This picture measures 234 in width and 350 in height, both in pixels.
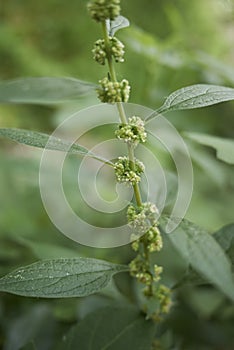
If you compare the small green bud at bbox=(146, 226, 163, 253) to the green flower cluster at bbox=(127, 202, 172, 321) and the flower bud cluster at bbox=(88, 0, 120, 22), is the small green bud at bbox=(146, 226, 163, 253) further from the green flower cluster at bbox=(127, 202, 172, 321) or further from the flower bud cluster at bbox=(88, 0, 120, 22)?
the flower bud cluster at bbox=(88, 0, 120, 22)

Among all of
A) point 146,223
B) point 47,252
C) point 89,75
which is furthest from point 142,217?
point 89,75

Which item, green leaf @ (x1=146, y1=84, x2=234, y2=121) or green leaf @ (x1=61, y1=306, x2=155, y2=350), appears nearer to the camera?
green leaf @ (x1=146, y1=84, x2=234, y2=121)

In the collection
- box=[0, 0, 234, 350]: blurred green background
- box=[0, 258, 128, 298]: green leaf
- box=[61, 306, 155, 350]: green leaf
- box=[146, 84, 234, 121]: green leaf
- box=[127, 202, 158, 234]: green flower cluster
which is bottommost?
box=[61, 306, 155, 350]: green leaf

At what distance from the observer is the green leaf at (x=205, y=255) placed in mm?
392

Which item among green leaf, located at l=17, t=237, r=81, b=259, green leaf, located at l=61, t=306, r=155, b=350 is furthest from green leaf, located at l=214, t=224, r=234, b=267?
→ green leaf, located at l=17, t=237, r=81, b=259

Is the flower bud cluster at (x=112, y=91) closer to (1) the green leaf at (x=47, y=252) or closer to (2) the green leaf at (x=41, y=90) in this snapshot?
(2) the green leaf at (x=41, y=90)

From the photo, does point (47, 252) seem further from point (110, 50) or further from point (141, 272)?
point (110, 50)

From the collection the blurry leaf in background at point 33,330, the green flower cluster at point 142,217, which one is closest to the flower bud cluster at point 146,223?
the green flower cluster at point 142,217

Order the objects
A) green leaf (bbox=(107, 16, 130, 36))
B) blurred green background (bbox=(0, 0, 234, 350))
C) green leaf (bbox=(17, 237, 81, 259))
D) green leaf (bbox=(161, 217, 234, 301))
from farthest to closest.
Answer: blurred green background (bbox=(0, 0, 234, 350)) < green leaf (bbox=(17, 237, 81, 259)) < green leaf (bbox=(107, 16, 130, 36)) < green leaf (bbox=(161, 217, 234, 301))

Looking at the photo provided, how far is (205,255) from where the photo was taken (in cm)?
42

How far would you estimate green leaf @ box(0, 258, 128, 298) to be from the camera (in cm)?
43

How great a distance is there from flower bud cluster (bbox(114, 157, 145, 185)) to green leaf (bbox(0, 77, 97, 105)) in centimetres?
11

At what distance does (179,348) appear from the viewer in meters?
0.73

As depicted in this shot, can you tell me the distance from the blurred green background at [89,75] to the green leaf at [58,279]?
0.23 metres
